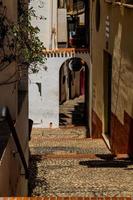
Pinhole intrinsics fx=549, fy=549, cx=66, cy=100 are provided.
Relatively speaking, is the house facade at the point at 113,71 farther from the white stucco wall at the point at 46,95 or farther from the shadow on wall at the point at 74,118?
the shadow on wall at the point at 74,118

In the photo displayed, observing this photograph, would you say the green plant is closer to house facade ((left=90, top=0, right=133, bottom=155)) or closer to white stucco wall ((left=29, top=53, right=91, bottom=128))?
house facade ((left=90, top=0, right=133, bottom=155))

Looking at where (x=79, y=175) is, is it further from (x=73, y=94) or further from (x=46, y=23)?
(x=73, y=94)

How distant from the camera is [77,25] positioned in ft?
121

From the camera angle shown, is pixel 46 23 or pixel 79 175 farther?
pixel 46 23

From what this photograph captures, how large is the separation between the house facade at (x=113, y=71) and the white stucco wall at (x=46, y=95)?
6.38 feet

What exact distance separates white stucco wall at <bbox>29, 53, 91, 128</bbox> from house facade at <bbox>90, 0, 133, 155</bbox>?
1.94m

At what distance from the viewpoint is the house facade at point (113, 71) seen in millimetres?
13750

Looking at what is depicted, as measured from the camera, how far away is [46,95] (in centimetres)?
2408

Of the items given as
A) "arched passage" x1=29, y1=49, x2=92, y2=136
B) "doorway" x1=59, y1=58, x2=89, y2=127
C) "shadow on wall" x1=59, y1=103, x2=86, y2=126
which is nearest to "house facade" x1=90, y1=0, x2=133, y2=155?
"arched passage" x1=29, y1=49, x2=92, y2=136

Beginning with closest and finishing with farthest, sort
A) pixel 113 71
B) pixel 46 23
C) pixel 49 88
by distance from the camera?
pixel 113 71 < pixel 49 88 < pixel 46 23

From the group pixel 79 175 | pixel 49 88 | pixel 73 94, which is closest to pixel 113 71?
pixel 79 175

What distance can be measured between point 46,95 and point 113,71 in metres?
8.15

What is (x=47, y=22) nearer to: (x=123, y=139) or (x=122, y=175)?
(x=123, y=139)

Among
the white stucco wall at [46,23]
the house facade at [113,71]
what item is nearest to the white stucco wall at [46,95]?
the white stucco wall at [46,23]
